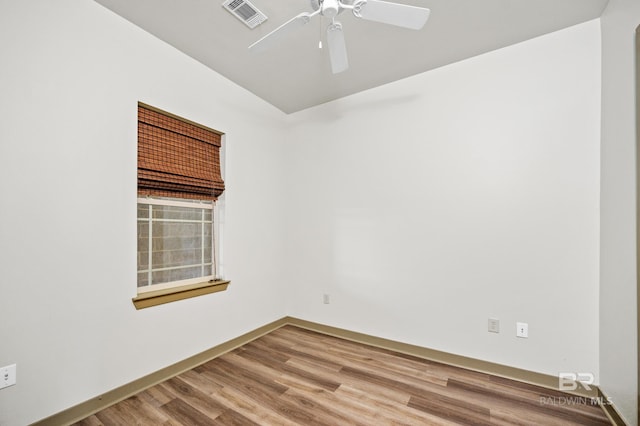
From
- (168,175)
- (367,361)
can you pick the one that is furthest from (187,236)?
(367,361)

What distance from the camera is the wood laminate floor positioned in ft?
5.87

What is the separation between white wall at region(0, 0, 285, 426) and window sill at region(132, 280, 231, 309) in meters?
0.06

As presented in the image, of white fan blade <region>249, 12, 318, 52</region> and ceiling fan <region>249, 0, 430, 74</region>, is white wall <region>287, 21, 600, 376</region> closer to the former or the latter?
ceiling fan <region>249, 0, 430, 74</region>

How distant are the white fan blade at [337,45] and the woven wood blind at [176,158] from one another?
1.50m

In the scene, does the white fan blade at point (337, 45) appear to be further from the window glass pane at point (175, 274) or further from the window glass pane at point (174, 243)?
the window glass pane at point (175, 274)

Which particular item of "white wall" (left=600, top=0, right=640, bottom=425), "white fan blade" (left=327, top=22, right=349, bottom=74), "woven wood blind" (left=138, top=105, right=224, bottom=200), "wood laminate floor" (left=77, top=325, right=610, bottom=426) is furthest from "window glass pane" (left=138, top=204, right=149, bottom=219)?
"white wall" (left=600, top=0, right=640, bottom=425)

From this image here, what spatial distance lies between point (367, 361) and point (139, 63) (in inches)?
124

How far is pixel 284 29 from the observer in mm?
1515

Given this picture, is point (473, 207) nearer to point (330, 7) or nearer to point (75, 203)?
point (330, 7)

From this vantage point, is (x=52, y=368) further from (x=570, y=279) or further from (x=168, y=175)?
(x=570, y=279)

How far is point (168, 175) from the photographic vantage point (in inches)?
93.9

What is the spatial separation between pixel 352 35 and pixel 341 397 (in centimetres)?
278

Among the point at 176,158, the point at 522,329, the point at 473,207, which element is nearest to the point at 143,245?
the point at 176,158

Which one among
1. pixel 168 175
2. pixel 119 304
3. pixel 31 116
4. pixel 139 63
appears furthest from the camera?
pixel 168 175
